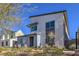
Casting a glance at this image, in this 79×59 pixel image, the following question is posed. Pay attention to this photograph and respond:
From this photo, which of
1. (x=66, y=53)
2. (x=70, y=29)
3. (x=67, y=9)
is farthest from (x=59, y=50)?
(x=67, y=9)

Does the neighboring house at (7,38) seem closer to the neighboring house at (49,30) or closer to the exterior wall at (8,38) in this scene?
the exterior wall at (8,38)

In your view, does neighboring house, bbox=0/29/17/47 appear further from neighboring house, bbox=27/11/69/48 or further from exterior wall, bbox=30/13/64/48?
exterior wall, bbox=30/13/64/48

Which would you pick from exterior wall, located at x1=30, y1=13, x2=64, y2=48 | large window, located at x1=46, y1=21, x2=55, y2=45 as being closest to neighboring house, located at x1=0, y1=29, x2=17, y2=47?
exterior wall, located at x1=30, y1=13, x2=64, y2=48

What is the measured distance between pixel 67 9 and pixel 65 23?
187mm

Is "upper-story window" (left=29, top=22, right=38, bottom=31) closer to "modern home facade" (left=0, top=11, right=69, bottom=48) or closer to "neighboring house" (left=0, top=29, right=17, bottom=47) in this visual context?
"modern home facade" (left=0, top=11, right=69, bottom=48)

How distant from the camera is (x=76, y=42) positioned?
3508 mm

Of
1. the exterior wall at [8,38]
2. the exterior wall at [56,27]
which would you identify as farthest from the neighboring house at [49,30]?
the exterior wall at [8,38]

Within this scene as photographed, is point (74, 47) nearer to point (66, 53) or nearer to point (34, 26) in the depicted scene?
point (66, 53)

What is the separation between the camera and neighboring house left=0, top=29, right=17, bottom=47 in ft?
11.5

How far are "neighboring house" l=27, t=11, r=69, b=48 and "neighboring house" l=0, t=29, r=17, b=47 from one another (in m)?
0.21

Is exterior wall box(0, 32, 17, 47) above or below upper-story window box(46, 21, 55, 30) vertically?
below

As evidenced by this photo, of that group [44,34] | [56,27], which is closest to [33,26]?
[44,34]

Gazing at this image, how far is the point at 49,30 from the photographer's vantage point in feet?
11.6

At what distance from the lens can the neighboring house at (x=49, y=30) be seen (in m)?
3.50
